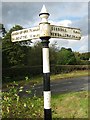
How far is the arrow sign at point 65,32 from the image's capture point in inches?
153

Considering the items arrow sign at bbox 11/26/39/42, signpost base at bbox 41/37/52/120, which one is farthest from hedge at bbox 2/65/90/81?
signpost base at bbox 41/37/52/120

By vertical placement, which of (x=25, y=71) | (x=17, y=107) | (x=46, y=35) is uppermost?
(x=46, y=35)

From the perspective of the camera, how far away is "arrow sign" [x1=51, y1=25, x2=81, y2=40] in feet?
12.8

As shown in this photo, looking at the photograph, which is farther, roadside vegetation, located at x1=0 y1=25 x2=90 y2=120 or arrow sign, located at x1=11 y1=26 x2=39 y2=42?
roadside vegetation, located at x1=0 y1=25 x2=90 y2=120

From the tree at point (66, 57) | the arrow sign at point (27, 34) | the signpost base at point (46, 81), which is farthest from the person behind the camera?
the tree at point (66, 57)

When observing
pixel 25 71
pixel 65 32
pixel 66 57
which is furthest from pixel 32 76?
pixel 65 32

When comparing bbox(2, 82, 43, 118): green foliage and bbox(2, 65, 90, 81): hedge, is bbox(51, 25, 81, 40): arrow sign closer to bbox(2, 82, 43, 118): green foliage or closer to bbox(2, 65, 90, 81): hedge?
bbox(2, 82, 43, 118): green foliage

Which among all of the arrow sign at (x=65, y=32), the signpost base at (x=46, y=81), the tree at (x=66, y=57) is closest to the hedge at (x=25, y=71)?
the tree at (x=66, y=57)

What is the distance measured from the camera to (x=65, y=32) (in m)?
4.04

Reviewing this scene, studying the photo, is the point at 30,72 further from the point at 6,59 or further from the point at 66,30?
the point at 66,30

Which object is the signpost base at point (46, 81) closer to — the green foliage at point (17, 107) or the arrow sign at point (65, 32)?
the arrow sign at point (65, 32)

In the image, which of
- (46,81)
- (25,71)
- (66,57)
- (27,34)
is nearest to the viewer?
(46,81)

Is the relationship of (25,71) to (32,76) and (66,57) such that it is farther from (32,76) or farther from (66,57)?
(66,57)

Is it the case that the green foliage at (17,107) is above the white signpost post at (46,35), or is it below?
below
